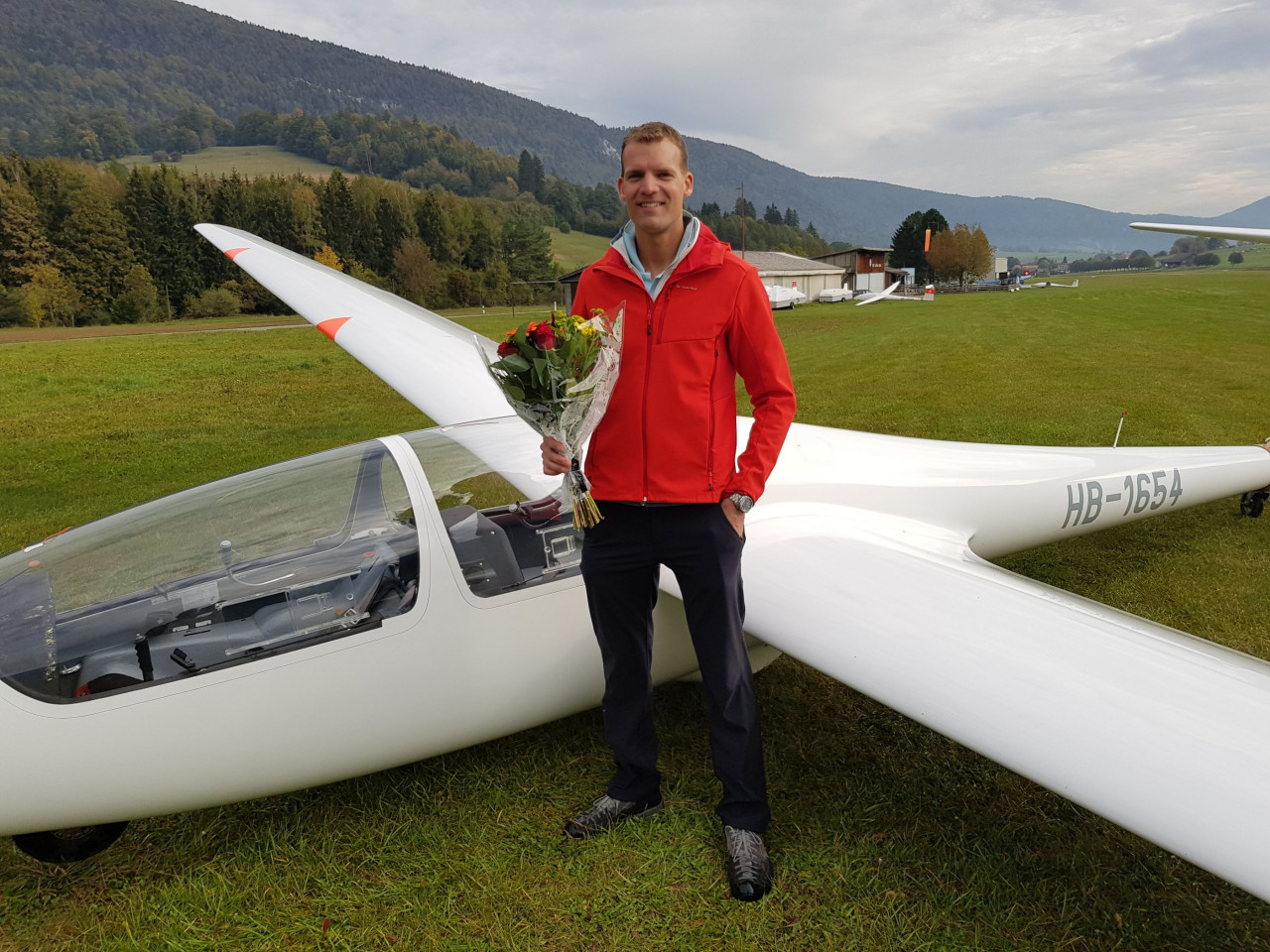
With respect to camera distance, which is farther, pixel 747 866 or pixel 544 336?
pixel 747 866

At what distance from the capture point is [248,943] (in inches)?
105

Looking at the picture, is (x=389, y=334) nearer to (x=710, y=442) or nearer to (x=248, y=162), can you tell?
(x=710, y=442)

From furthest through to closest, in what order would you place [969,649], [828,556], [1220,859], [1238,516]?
[1238,516], [828,556], [969,649], [1220,859]

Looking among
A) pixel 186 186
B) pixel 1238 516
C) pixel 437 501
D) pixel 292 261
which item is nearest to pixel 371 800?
pixel 437 501

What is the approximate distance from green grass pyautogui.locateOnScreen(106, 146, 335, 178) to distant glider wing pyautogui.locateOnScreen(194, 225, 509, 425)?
167m

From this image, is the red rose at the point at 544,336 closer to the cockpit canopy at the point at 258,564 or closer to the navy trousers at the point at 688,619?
the navy trousers at the point at 688,619

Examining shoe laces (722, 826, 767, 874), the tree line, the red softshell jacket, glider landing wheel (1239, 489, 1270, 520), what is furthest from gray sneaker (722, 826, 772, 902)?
the tree line

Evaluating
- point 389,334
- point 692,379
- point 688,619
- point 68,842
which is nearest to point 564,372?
point 692,379

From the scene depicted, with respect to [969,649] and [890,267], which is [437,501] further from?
[890,267]

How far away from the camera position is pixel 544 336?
2.17 metres

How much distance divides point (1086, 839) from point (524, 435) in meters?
2.97

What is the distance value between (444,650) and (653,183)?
6.13 feet

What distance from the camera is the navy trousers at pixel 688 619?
2527mm

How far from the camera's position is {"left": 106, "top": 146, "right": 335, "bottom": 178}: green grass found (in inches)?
6284
